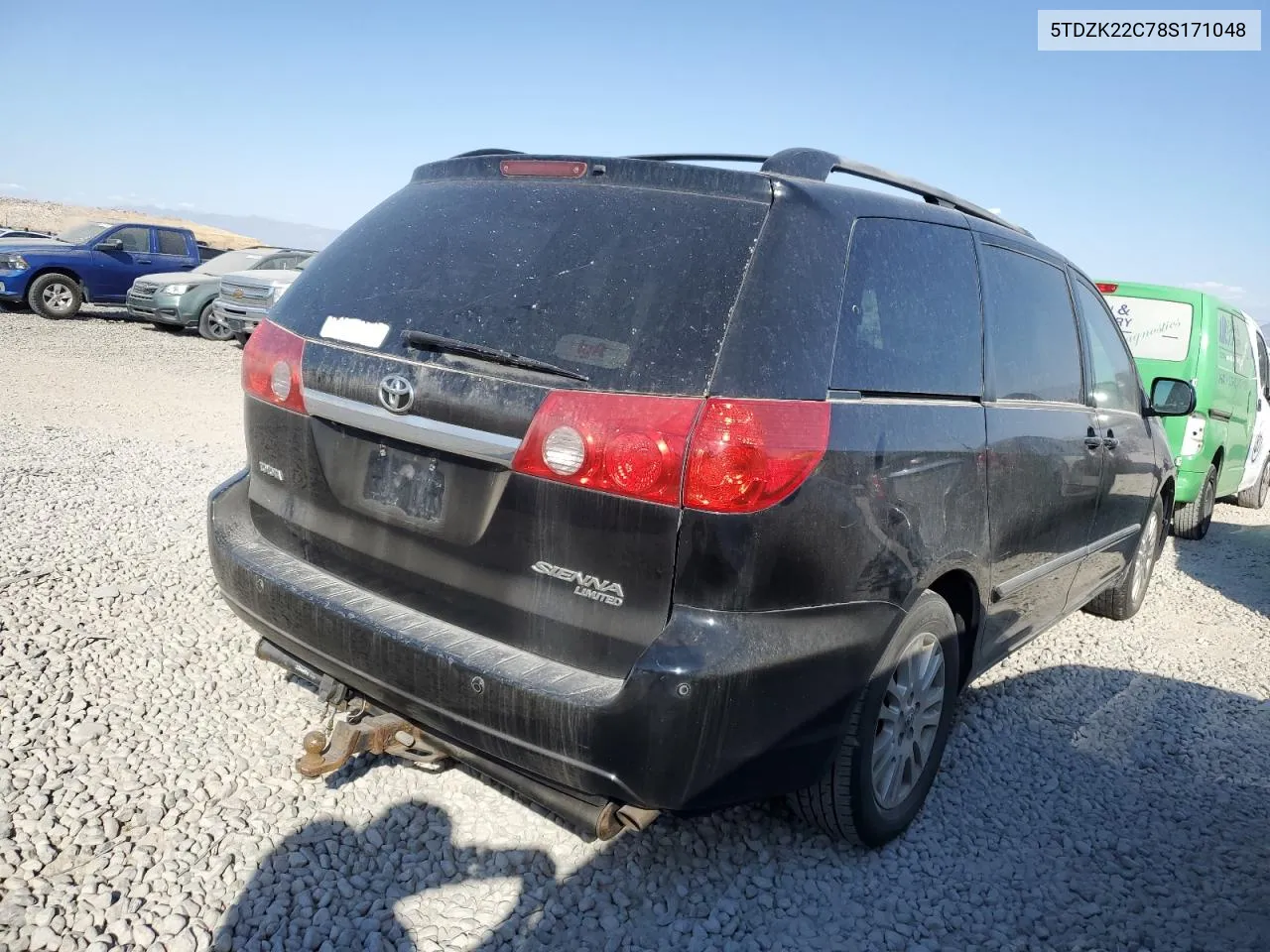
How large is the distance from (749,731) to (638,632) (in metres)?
0.35

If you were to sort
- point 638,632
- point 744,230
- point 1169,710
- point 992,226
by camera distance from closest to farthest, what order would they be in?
point 638,632, point 744,230, point 992,226, point 1169,710

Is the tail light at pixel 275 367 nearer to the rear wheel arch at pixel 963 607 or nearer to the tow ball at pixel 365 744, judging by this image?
the tow ball at pixel 365 744

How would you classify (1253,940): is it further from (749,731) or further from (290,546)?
(290,546)

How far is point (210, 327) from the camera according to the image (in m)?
16.7

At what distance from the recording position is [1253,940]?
107 inches

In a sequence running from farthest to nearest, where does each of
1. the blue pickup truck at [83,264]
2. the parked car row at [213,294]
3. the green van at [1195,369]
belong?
the blue pickup truck at [83,264]
the parked car row at [213,294]
the green van at [1195,369]

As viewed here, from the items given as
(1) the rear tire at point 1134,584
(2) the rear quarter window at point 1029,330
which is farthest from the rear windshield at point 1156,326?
(2) the rear quarter window at point 1029,330

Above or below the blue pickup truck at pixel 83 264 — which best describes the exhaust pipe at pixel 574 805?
below

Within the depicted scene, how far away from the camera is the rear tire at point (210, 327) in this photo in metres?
16.5

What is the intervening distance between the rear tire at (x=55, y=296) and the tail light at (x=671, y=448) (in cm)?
1761

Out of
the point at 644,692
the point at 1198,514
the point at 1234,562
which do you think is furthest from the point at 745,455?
the point at 1198,514

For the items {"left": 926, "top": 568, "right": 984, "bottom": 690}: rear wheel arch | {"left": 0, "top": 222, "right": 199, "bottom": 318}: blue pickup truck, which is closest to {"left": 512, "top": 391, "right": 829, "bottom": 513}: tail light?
{"left": 926, "top": 568, "right": 984, "bottom": 690}: rear wheel arch

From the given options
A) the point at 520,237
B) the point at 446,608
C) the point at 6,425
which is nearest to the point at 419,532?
the point at 446,608

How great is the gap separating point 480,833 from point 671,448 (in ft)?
4.48
